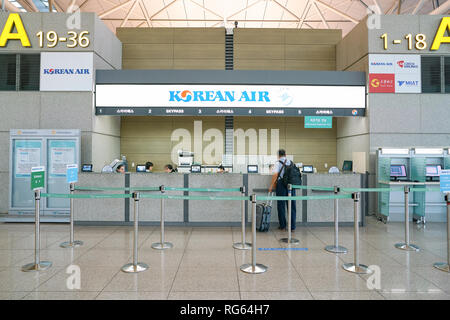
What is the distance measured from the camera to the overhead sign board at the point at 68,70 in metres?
7.76

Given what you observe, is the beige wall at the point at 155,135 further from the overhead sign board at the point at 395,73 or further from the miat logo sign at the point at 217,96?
the overhead sign board at the point at 395,73

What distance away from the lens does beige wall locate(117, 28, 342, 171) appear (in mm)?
10516

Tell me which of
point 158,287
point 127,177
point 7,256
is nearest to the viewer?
point 158,287

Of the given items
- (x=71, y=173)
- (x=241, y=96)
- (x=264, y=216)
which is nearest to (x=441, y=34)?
(x=241, y=96)

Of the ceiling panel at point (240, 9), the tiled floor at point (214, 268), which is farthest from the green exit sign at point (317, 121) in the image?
the ceiling panel at point (240, 9)

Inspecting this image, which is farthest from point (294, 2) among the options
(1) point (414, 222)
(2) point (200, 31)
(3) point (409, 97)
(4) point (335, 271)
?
(4) point (335, 271)

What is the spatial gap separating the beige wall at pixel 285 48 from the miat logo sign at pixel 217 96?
2681 mm

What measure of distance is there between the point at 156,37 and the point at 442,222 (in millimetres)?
10099

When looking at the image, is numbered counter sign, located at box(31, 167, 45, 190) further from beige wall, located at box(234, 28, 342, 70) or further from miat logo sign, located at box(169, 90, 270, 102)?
beige wall, located at box(234, 28, 342, 70)

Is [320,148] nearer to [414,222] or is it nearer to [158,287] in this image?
[414,222]
